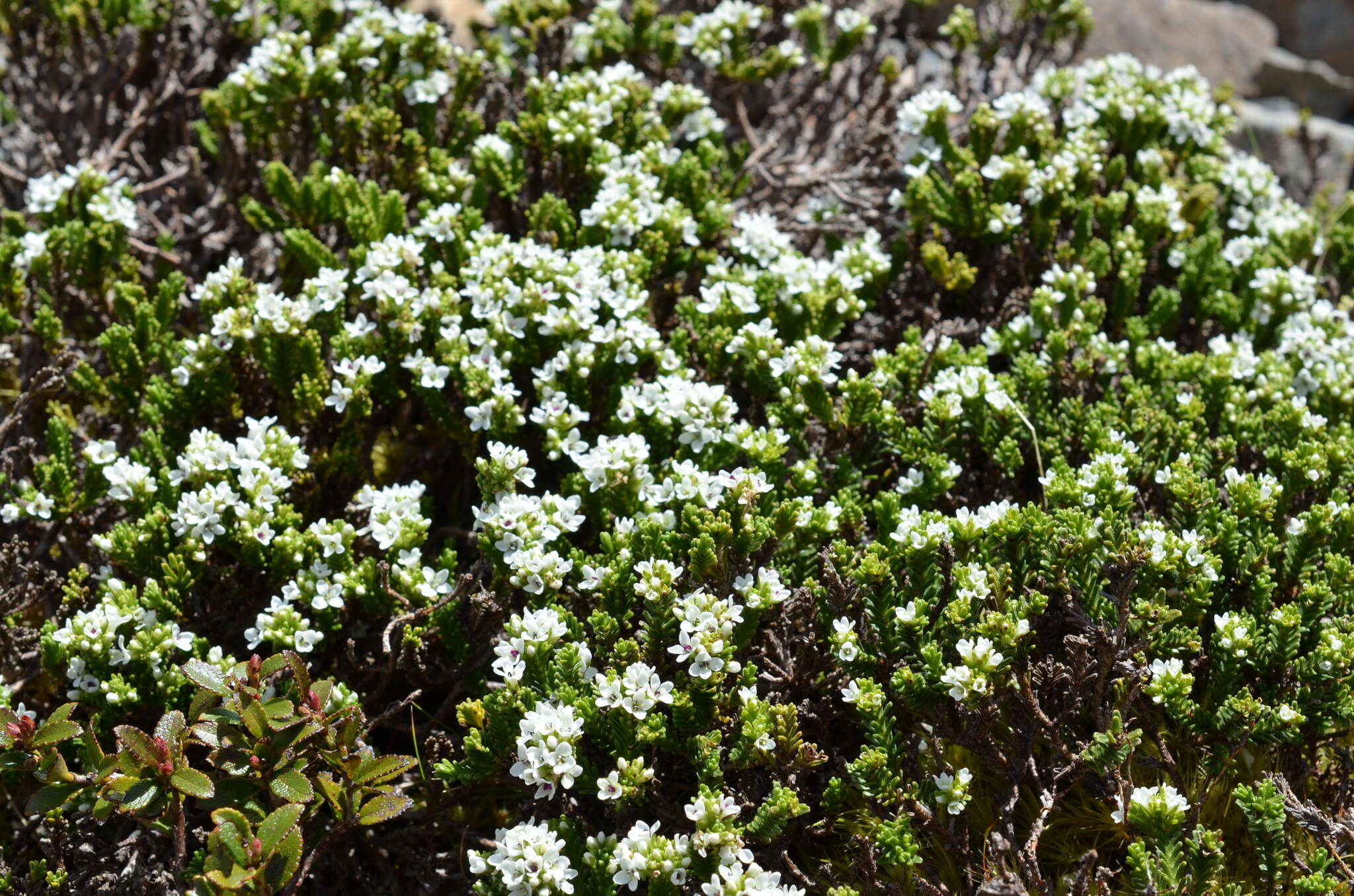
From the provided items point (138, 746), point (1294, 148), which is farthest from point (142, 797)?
point (1294, 148)

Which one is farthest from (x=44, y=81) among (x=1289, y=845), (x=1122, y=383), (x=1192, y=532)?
(x=1289, y=845)

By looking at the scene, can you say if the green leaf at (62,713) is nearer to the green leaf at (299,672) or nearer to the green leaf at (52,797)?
the green leaf at (52,797)

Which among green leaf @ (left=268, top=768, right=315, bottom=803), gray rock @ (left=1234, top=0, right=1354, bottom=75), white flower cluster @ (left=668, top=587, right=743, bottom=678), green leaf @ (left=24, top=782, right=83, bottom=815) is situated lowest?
green leaf @ (left=24, top=782, right=83, bottom=815)

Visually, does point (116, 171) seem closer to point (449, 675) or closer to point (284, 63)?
point (284, 63)

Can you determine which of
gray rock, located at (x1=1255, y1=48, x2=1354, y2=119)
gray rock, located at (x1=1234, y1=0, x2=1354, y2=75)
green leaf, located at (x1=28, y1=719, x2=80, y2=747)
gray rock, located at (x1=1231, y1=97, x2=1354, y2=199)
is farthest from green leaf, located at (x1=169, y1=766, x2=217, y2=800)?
gray rock, located at (x1=1234, y1=0, x2=1354, y2=75)

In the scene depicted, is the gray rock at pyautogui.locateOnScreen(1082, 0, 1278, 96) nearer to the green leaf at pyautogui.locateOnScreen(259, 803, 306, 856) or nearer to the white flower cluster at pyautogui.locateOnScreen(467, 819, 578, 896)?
the white flower cluster at pyautogui.locateOnScreen(467, 819, 578, 896)

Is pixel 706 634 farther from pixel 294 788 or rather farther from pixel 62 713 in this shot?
pixel 62 713
